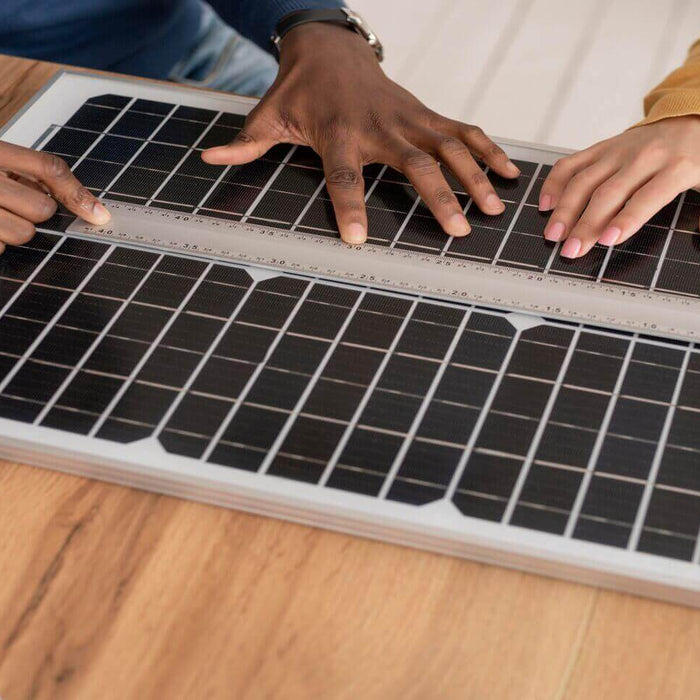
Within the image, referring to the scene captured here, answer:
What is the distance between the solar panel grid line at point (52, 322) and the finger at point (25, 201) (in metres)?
0.10

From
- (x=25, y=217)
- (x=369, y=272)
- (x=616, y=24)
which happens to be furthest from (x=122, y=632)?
(x=616, y=24)

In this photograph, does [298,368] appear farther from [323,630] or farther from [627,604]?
[627,604]

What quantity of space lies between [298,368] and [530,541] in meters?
0.42

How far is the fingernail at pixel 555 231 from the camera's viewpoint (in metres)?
1.57

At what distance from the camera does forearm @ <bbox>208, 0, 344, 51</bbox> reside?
2125mm

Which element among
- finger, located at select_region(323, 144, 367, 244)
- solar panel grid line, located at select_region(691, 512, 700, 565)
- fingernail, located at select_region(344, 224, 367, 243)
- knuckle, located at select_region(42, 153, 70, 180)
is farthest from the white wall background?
solar panel grid line, located at select_region(691, 512, 700, 565)

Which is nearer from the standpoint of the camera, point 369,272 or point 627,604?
point 627,604

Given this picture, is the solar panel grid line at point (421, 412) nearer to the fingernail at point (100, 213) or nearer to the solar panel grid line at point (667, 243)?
the solar panel grid line at point (667, 243)

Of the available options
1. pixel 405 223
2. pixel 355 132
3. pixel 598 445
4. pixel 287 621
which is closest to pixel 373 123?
pixel 355 132

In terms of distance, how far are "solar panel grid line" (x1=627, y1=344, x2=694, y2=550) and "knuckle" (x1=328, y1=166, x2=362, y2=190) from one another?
0.64 metres

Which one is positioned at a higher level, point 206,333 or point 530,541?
point 206,333

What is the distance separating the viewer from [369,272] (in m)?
1.51

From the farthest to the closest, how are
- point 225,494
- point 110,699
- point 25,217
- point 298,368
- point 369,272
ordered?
1. point 25,217
2. point 369,272
3. point 298,368
4. point 225,494
5. point 110,699

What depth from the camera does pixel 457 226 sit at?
5.18ft
